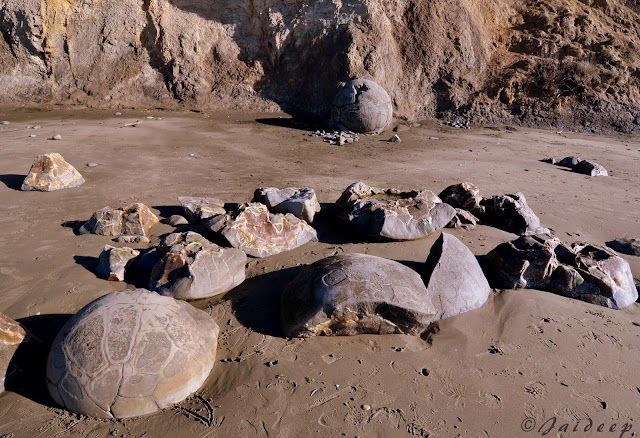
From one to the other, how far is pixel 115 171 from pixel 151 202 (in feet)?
4.96

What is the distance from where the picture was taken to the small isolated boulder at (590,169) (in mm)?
7344

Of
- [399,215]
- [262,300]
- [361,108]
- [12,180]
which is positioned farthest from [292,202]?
[361,108]

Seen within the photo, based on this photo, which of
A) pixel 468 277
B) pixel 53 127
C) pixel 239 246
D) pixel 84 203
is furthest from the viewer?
pixel 53 127

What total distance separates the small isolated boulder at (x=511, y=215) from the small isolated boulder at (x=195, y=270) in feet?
9.52

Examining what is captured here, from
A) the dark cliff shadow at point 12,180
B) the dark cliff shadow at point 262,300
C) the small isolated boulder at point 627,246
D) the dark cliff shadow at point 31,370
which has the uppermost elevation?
the small isolated boulder at point 627,246

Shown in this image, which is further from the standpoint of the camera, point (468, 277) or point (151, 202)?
point (151, 202)

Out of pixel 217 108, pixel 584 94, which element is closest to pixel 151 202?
pixel 217 108

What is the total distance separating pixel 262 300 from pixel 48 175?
381cm

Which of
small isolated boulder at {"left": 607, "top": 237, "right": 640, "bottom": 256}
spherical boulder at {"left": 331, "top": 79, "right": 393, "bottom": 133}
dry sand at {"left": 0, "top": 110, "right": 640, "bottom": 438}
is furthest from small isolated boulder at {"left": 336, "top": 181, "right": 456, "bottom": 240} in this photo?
spherical boulder at {"left": 331, "top": 79, "right": 393, "bottom": 133}

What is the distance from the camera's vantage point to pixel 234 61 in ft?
40.6

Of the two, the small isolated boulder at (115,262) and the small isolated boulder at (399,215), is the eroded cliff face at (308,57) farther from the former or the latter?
the small isolated boulder at (115,262)

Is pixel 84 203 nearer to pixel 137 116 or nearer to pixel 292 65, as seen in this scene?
pixel 137 116

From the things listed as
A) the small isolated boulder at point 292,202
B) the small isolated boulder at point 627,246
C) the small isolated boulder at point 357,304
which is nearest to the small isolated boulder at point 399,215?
the small isolated boulder at point 292,202

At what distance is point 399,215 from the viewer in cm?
444
